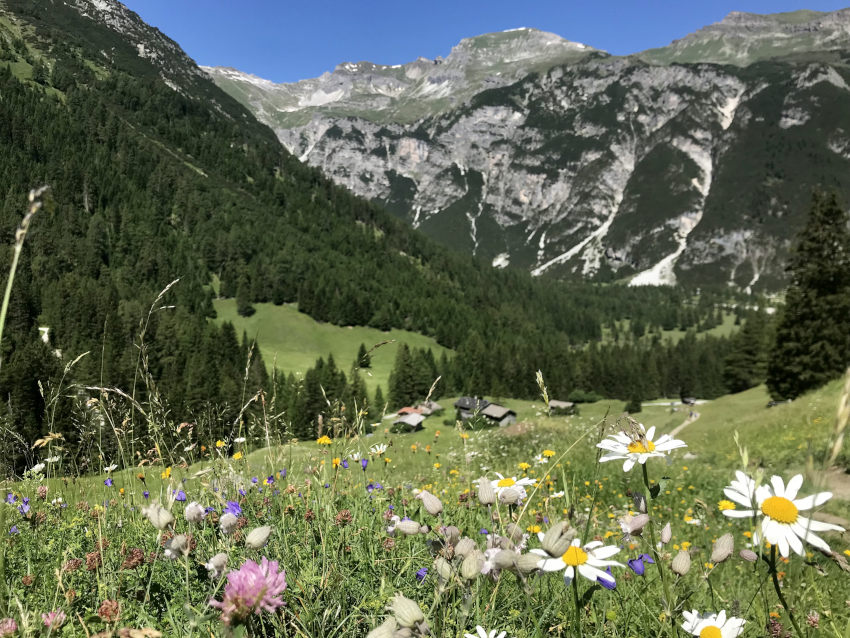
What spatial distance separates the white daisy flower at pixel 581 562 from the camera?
4.51ft

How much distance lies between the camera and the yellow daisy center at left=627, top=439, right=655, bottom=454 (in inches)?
62.0

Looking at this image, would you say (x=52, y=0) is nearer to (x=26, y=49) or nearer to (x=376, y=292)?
(x=26, y=49)

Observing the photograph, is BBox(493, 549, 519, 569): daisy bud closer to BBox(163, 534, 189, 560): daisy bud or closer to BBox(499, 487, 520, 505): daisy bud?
BBox(499, 487, 520, 505): daisy bud

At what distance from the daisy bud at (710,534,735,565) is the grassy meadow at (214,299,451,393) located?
295 ft

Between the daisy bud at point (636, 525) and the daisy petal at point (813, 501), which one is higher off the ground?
the daisy petal at point (813, 501)

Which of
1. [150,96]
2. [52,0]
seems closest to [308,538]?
[150,96]

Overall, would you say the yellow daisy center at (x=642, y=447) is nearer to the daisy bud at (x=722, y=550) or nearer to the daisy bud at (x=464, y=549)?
the daisy bud at (x=722, y=550)

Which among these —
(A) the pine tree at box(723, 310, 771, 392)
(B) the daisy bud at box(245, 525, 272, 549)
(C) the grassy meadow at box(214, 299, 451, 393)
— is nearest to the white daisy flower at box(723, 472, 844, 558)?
(B) the daisy bud at box(245, 525, 272, 549)

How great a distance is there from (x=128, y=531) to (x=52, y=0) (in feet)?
903

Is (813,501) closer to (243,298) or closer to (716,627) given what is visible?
(716,627)

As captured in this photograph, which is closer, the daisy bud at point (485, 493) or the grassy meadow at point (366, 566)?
the grassy meadow at point (366, 566)

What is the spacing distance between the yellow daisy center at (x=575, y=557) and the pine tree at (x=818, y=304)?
34.0 metres

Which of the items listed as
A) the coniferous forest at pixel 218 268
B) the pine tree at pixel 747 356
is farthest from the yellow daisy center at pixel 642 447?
the pine tree at pixel 747 356

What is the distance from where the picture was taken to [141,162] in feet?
444
